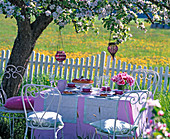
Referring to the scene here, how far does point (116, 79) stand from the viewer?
4.25 m

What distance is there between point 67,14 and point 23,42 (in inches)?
57.7

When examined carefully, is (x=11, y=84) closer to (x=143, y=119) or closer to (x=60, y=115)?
(x=60, y=115)

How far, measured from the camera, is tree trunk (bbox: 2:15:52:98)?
5.62m

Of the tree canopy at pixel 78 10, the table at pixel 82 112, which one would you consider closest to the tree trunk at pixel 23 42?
the tree canopy at pixel 78 10

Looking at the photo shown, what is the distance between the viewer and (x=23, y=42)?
5.70 metres

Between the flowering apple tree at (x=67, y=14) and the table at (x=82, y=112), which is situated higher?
the flowering apple tree at (x=67, y=14)

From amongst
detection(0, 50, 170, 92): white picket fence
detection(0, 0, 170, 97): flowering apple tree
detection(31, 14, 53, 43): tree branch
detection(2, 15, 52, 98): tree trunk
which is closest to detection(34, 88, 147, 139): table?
detection(0, 0, 170, 97): flowering apple tree

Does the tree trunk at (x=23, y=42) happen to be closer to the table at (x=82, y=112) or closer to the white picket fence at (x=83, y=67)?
the white picket fence at (x=83, y=67)

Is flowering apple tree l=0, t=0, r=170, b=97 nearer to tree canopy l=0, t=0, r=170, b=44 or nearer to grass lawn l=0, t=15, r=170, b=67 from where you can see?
tree canopy l=0, t=0, r=170, b=44

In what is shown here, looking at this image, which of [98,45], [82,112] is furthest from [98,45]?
[82,112]

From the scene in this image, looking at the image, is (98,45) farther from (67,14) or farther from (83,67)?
(67,14)

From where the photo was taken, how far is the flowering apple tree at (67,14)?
439cm

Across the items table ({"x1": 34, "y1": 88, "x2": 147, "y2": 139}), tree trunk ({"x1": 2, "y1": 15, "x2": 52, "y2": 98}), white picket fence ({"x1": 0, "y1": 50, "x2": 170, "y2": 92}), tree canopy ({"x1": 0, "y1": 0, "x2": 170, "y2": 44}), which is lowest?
table ({"x1": 34, "y1": 88, "x2": 147, "y2": 139})

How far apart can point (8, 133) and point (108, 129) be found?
5.89 feet
